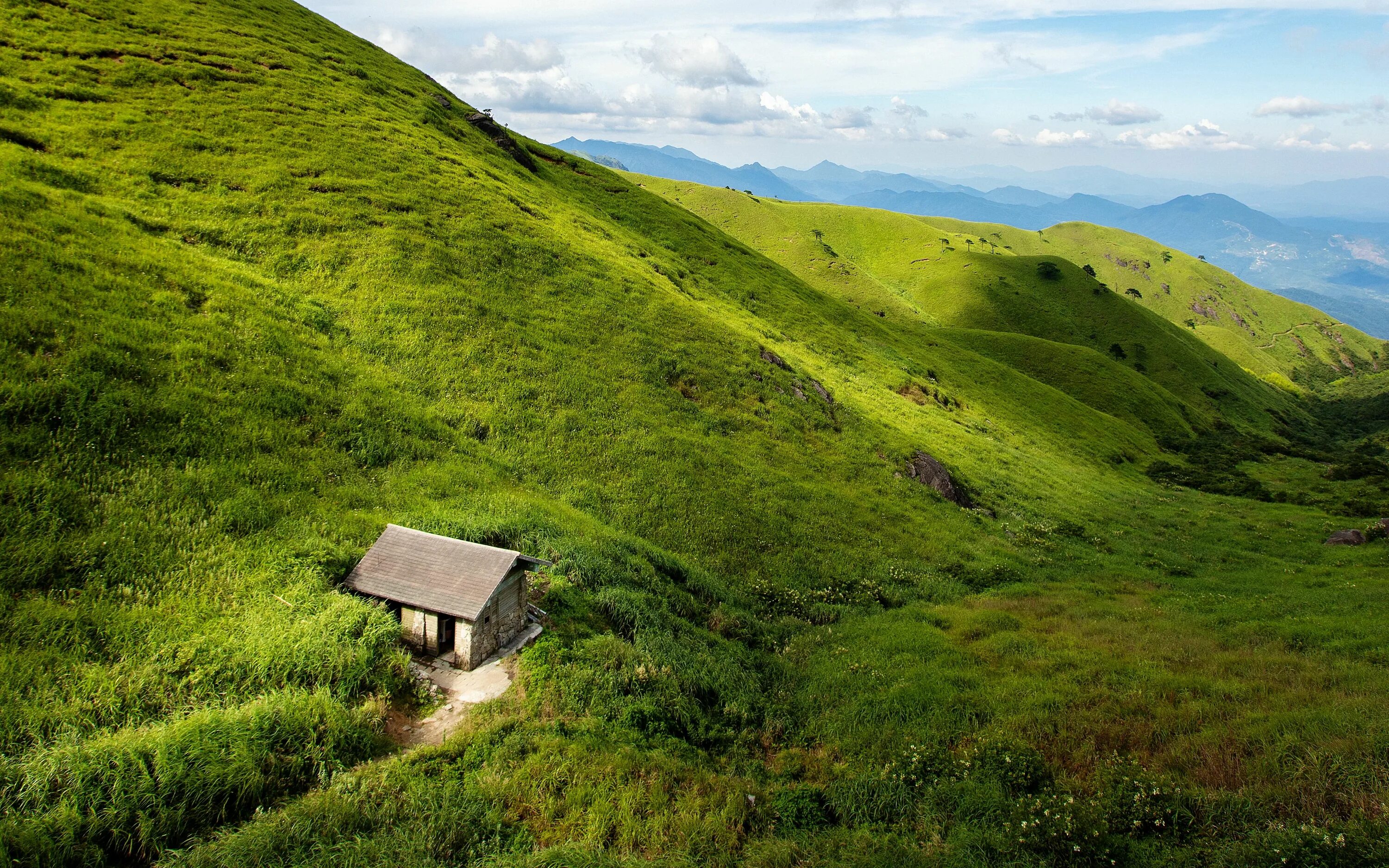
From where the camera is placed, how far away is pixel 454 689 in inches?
426

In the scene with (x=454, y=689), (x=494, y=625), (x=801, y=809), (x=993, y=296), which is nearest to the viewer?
(x=801, y=809)

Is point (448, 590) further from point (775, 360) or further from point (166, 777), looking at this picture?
point (775, 360)

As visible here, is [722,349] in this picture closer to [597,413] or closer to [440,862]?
[597,413]

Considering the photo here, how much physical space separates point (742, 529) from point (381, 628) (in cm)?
1293

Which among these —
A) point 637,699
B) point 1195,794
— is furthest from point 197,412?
point 1195,794

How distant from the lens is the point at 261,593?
11.0 meters

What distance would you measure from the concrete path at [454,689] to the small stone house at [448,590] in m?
0.18

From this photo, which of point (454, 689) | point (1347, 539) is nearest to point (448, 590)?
point (454, 689)

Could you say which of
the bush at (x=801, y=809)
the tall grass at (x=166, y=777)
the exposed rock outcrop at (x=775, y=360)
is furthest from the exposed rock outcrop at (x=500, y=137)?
the bush at (x=801, y=809)

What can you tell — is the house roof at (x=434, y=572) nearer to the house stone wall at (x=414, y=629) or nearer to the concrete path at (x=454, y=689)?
the house stone wall at (x=414, y=629)

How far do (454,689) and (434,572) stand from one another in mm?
2175

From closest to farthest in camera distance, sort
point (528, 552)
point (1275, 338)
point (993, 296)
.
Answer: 1. point (528, 552)
2. point (993, 296)
3. point (1275, 338)

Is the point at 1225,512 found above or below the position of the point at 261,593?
below

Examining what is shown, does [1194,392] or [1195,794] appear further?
[1194,392]
